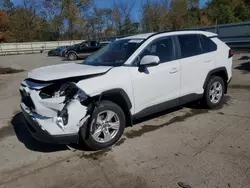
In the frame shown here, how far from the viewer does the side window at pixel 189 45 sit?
458cm

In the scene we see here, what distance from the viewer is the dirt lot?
287 centimetres

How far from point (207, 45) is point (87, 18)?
159 feet

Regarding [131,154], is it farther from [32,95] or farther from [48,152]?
[32,95]

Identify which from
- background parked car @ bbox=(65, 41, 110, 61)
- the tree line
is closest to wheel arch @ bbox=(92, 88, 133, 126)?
background parked car @ bbox=(65, 41, 110, 61)

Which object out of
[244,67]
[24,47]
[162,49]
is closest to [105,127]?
[162,49]

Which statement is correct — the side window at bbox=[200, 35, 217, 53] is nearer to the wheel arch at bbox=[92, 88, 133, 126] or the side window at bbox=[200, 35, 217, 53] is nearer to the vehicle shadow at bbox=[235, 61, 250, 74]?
the wheel arch at bbox=[92, 88, 133, 126]

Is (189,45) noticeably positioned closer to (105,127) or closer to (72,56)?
(105,127)

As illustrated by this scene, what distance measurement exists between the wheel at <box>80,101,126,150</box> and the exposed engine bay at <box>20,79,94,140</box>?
171mm

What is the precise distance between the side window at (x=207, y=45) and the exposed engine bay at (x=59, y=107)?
9.66 feet

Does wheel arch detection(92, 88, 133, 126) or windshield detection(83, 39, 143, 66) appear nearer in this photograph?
wheel arch detection(92, 88, 133, 126)

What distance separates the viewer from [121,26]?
3925 cm

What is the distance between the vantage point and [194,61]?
183 inches

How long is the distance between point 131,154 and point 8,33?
181 feet

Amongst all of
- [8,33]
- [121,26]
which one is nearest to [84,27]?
[121,26]
